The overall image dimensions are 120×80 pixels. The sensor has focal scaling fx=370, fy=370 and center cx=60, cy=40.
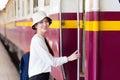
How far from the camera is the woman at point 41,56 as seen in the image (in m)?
3.63

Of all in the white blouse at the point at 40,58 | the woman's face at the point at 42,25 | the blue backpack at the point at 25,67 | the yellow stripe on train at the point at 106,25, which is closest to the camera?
the yellow stripe on train at the point at 106,25

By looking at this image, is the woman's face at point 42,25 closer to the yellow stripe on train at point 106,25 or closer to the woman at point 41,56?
the woman at point 41,56

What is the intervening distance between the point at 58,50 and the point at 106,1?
4.67 feet

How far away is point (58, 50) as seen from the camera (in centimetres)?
446

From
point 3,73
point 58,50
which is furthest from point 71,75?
point 3,73

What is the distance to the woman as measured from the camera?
11.9 feet

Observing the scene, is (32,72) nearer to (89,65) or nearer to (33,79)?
(33,79)

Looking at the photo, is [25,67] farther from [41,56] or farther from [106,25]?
[106,25]

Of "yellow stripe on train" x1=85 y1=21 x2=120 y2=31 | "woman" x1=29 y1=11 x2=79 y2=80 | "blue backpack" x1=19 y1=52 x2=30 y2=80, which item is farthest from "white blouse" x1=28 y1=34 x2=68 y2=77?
"yellow stripe on train" x1=85 y1=21 x2=120 y2=31

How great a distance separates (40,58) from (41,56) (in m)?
0.07

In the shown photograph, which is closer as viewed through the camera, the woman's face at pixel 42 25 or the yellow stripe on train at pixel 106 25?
the yellow stripe on train at pixel 106 25

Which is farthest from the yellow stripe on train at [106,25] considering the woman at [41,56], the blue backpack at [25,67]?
the blue backpack at [25,67]

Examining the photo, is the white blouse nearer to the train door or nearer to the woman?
the woman

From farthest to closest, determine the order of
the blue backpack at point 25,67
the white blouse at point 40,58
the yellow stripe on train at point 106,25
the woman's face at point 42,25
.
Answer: the blue backpack at point 25,67 < the woman's face at point 42,25 < the white blouse at point 40,58 < the yellow stripe on train at point 106,25
